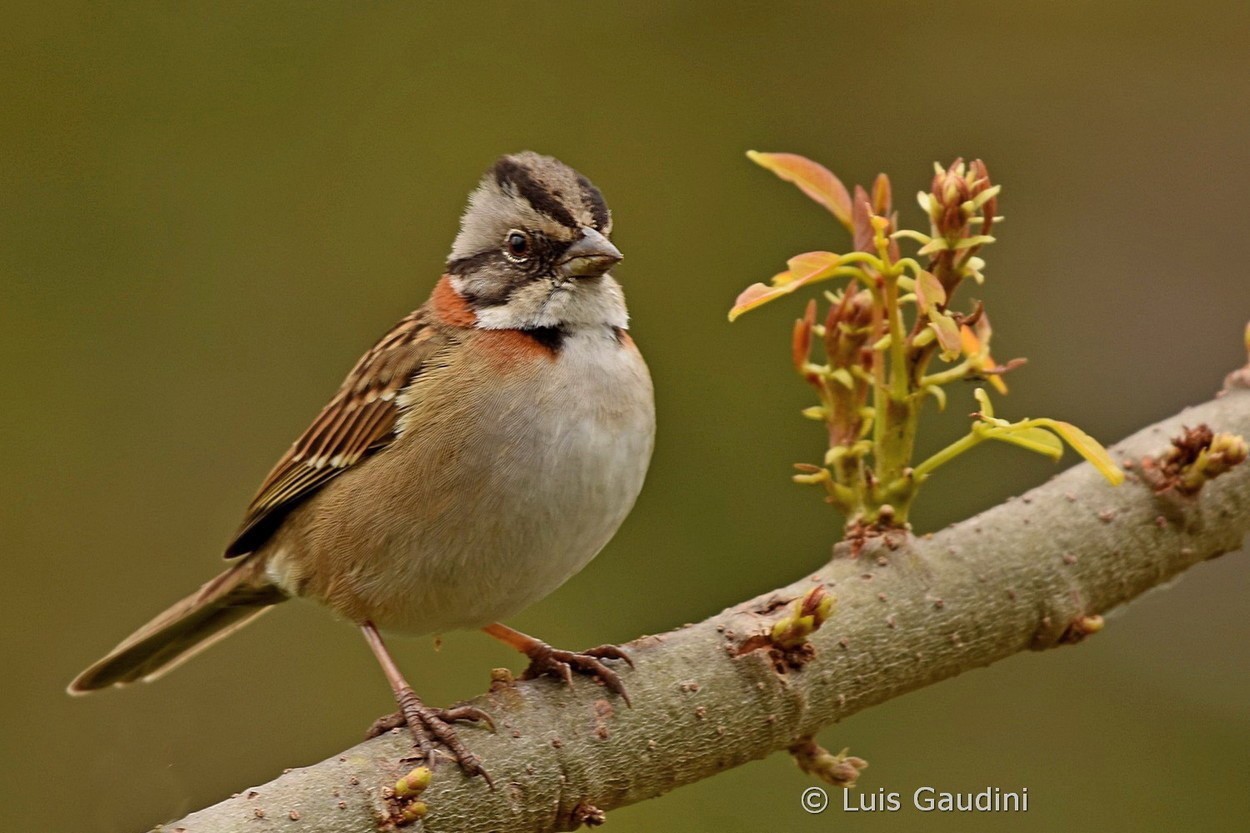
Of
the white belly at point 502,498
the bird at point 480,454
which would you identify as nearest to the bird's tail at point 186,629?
the bird at point 480,454

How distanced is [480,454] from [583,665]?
0.67 m

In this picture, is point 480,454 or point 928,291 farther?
point 480,454

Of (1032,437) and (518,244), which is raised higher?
(518,244)

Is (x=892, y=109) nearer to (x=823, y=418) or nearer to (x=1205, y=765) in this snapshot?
(x=1205, y=765)

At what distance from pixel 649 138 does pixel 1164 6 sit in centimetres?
A: 254

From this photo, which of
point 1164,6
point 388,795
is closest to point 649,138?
point 1164,6

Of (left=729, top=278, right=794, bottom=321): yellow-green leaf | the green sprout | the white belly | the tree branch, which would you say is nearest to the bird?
the white belly

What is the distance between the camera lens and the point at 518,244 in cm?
386

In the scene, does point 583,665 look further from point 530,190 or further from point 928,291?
point 530,190

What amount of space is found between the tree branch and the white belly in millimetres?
464

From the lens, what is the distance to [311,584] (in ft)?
12.7

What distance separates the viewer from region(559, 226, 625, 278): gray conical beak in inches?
145

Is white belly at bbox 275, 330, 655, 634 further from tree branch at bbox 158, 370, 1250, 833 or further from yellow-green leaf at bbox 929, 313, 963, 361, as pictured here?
yellow-green leaf at bbox 929, 313, 963, 361

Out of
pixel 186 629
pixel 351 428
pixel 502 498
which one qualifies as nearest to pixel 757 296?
pixel 502 498
